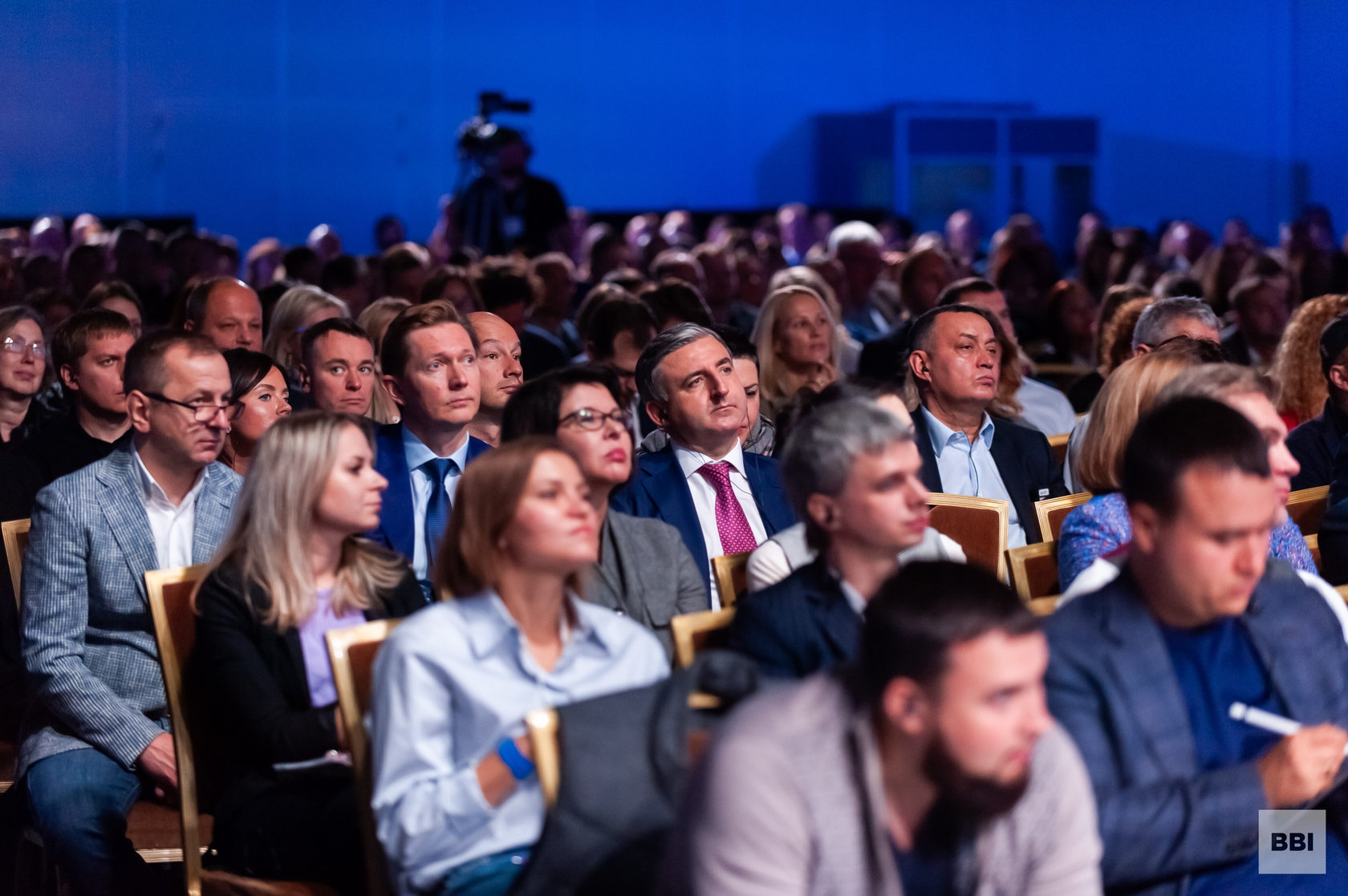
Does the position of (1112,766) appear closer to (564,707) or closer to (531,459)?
(564,707)

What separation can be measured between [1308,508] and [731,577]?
147 cm

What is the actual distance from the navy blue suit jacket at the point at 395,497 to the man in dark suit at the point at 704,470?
16.1 inches

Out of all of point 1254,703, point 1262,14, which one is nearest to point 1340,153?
point 1262,14

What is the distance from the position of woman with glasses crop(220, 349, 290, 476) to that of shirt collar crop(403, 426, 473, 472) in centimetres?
36

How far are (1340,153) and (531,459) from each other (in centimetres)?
1292

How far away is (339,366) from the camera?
406cm

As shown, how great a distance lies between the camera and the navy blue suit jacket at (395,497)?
3291mm

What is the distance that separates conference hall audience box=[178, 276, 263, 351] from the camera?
196 inches

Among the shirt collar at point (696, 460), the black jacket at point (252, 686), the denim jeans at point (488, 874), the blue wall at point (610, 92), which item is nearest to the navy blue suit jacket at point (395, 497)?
the shirt collar at point (696, 460)

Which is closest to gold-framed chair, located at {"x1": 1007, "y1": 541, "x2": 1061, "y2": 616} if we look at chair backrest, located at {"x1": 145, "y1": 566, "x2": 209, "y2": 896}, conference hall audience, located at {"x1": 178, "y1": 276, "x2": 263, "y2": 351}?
chair backrest, located at {"x1": 145, "y1": 566, "x2": 209, "y2": 896}

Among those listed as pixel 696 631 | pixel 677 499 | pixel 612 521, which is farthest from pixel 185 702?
pixel 677 499

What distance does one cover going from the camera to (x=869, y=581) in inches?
90.4

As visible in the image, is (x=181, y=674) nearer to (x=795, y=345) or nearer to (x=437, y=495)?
(x=437, y=495)

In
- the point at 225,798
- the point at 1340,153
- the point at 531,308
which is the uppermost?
the point at 1340,153
